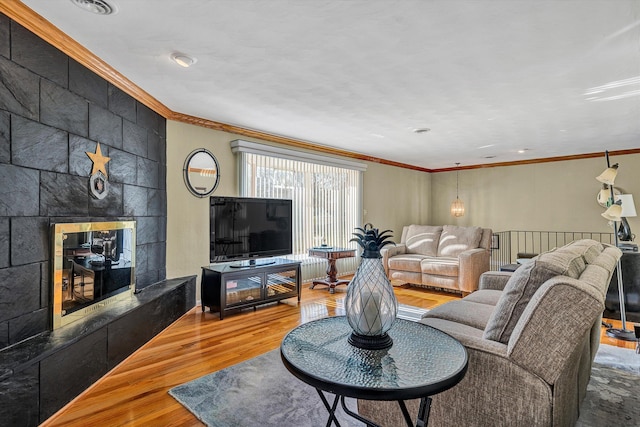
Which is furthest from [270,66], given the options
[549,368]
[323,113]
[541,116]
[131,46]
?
[541,116]

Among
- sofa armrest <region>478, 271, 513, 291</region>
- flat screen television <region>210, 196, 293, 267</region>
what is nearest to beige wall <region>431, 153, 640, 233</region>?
sofa armrest <region>478, 271, 513, 291</region>

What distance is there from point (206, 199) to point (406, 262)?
3272 mm

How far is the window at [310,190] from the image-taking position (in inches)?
182

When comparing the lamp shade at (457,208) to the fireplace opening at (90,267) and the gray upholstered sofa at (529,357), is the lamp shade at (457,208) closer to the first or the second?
the gray upholstered sofa at (529,357)

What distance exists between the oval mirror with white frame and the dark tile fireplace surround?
976 millimetres

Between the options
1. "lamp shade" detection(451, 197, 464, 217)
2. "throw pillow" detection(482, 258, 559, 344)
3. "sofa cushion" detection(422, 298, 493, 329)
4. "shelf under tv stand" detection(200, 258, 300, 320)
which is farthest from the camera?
"lamp shade" detection(451, 197, 464, 217)

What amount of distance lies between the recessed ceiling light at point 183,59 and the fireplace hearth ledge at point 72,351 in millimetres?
1961

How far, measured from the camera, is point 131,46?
2.34 metres

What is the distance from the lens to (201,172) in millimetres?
4105

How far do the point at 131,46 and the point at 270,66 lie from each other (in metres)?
0.96

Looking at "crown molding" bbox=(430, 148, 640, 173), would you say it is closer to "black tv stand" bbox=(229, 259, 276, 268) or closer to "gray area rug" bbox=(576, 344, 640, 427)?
"gray area rug" bbox=(576, 344, 640, 427)

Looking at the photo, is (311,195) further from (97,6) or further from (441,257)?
(97,6)

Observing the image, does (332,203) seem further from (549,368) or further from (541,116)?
(549,368)

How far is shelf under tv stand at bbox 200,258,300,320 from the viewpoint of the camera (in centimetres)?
372
